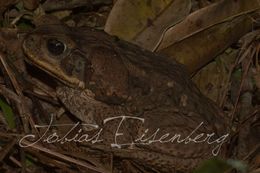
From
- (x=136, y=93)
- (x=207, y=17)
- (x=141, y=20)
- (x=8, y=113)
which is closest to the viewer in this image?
(x=8, y=113)

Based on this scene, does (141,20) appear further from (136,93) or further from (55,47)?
(55,47)

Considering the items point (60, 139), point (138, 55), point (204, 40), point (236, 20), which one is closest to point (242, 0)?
point (236, 20)

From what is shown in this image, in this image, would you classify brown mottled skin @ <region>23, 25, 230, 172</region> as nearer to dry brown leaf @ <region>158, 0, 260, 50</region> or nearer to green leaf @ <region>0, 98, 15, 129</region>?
dry brown leaf @ <region>158, 0, 260, 50</region>

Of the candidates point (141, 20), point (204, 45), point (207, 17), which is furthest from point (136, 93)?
point (207, 17)

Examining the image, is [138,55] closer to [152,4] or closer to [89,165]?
[152,4]

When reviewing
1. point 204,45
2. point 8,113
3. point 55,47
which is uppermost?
point 55,47

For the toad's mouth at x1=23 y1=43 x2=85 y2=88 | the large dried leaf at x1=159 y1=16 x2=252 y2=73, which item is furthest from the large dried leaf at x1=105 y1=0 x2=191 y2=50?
the toad's mouth at x1=23 y1=43 x2=85 y2=88

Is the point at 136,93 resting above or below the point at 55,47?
below
